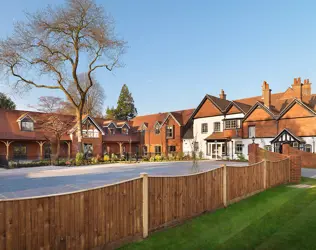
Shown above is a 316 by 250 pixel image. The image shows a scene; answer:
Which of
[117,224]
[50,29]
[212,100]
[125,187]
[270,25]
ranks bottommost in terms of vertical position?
[117,224]

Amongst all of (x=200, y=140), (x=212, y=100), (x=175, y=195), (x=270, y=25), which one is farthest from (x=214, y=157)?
(x=175, y=195)

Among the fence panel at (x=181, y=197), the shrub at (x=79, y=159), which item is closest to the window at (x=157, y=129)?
the shrub at (x=79, y=159)

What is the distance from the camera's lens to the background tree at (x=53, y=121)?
95.0 ft

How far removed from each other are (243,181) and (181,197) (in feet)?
12.2

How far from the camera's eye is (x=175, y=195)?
591 centimetres

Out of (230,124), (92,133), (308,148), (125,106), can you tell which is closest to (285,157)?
(308,148)

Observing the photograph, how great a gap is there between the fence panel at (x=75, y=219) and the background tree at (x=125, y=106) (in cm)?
5944

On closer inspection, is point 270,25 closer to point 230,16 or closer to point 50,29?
point 230,16

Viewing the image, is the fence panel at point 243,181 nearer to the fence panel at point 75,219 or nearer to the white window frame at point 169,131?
the fence panel at point 75,219

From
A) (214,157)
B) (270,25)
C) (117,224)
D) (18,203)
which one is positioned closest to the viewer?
(18,203)

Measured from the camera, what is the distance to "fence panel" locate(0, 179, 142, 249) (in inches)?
135

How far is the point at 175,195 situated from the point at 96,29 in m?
23.2

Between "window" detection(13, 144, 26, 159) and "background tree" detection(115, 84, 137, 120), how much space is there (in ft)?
117

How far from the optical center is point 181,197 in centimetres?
607
